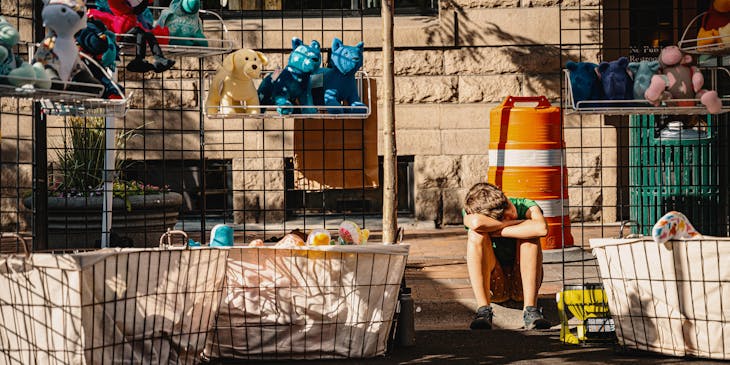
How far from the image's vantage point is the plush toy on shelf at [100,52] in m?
4.65

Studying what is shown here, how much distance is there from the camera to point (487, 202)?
5848 millimetres

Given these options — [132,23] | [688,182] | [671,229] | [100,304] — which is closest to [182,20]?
[132,23]

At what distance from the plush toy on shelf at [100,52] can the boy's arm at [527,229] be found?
92.3 inches

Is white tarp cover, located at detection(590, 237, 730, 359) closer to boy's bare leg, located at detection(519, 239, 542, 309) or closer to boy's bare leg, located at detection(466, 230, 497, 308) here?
boy's bare leg, located at detection(519, 239, 542, 309)

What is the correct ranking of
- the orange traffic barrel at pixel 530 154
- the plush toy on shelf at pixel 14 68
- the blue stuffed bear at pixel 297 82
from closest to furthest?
1. the plush toy on shelf at pixel 14 68
2. the blue stuffed bear at pixel 297 82
3. the orange traffic barrel at pixel 530 154

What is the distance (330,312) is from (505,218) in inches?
55.5

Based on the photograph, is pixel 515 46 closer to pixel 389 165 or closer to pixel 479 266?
pixel 389 165

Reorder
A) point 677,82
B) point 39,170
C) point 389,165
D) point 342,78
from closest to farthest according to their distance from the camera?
point 39,170
point 677,82
point 342,78
point 389,165

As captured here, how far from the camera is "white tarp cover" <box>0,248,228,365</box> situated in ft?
13.4

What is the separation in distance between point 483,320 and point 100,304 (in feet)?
7.73

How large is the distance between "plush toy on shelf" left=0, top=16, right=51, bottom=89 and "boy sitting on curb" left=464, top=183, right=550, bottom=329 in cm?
269

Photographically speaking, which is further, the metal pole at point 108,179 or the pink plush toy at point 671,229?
the metal pole at point 108,179

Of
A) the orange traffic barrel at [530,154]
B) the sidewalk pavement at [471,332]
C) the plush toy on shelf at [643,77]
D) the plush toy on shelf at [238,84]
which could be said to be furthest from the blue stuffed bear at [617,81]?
the plush toy on shelf at [238,84]

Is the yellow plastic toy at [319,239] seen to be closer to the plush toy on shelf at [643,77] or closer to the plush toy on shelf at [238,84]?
the plush toy on shelf at [238,84]
